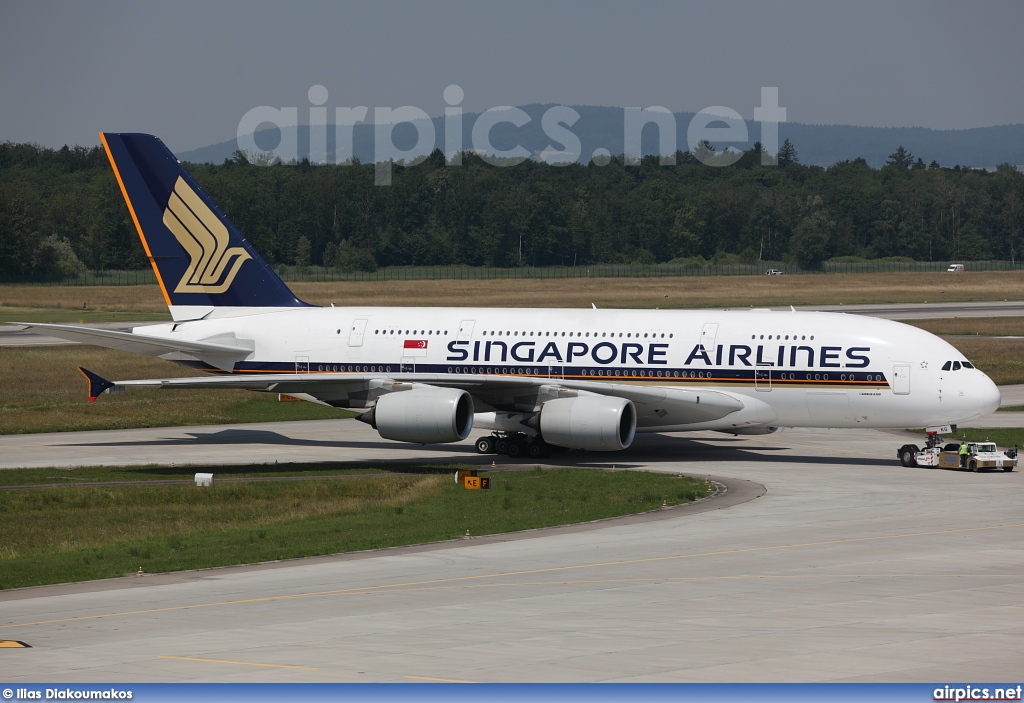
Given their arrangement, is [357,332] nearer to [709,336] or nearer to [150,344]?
[150,344]

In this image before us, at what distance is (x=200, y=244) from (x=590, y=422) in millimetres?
17271

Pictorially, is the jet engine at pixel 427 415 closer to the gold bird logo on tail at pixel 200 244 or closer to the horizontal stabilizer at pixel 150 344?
the horizontal stabilizer at pixel 150 344

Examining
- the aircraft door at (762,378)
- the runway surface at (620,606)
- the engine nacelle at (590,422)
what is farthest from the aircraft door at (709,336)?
the runway surface at (620,606)

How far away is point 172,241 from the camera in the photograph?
165 feet

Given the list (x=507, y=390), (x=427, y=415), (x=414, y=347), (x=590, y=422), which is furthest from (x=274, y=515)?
(x=414, y=347)

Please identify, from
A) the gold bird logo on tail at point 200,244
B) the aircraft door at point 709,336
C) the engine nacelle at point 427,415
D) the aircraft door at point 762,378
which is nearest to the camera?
the engine nacelle at point 427,415

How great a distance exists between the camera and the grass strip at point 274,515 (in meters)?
28.8

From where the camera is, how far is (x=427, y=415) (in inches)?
1667

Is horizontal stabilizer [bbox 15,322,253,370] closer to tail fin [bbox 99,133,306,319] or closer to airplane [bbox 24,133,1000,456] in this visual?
airplane [bbox 24,133,1000,456]

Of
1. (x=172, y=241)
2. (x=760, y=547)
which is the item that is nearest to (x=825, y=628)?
(x=760, y=547)

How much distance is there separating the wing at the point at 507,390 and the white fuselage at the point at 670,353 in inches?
19.0

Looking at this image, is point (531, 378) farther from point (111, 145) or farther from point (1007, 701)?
point (1007, 701)

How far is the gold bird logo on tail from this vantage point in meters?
50.1

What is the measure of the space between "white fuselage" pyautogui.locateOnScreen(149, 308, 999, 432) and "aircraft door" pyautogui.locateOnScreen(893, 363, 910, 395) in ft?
0.10
